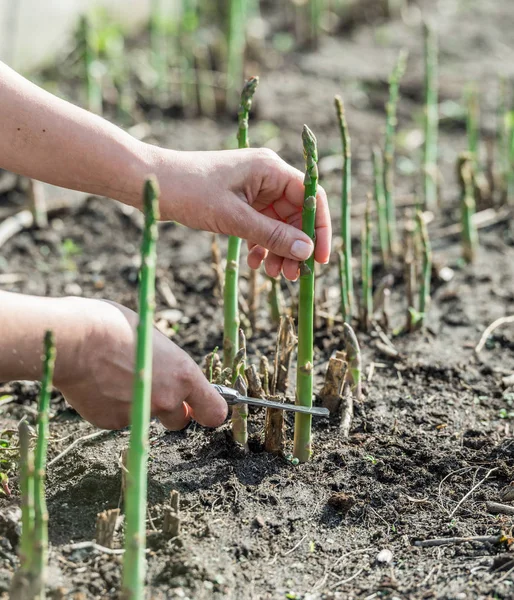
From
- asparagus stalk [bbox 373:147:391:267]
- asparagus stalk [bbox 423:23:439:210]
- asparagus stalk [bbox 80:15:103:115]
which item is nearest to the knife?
asparagus stalk [bbox 373:147:391:267]

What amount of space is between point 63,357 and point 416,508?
93 centimetres

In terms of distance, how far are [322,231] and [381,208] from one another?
107 centimetres

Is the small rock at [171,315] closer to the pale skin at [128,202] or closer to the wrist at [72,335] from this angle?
the pale skin at [128,202]

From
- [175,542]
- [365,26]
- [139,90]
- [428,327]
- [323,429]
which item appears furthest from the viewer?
[365,26]

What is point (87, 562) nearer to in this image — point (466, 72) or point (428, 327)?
point (428, 327)

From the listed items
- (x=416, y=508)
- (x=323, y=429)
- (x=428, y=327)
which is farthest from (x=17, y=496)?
(x=428, y=327)

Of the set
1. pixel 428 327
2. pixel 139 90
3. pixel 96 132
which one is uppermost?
pixel 139 90

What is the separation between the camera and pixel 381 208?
3021 millimetres

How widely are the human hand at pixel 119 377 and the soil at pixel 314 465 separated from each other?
0.89 ft

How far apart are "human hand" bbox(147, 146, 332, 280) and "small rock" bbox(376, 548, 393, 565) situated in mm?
692

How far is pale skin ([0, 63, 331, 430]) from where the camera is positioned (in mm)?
1667

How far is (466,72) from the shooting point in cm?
514

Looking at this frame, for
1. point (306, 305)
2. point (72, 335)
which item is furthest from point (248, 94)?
point (72, 335)

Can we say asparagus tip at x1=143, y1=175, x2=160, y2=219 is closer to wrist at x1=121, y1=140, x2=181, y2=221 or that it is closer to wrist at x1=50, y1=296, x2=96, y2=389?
wrist at x1=50, y1=296, x2=96, y2=389
